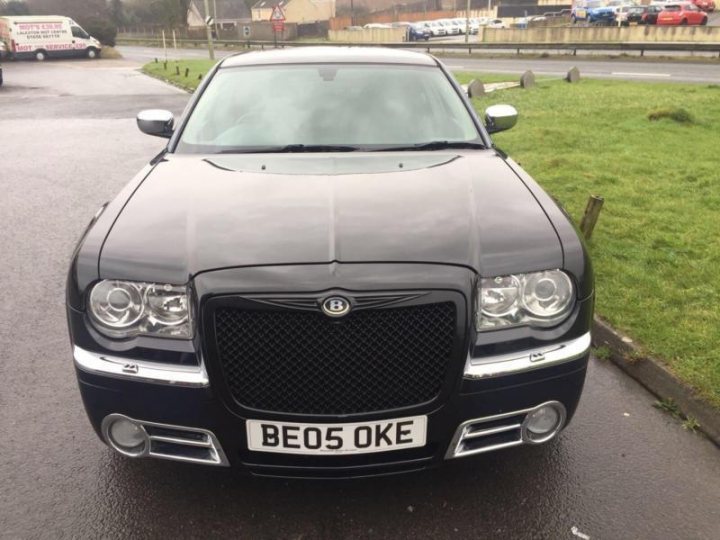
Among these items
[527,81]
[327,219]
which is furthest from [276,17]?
[327,219]

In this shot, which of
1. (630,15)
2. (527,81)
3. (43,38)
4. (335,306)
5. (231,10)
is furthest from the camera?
(231,10)

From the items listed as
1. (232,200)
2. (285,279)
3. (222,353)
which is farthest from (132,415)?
(232,200)

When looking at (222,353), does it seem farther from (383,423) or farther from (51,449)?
(51,449)

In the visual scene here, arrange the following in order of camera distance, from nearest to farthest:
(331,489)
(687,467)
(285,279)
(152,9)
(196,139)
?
(285,279) → (331,489) → (687,467) → (196,139) → (152,9)

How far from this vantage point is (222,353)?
2.16 metres

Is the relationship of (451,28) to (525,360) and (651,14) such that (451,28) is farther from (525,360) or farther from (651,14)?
(525,360)

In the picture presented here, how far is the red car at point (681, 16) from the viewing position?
115 ft

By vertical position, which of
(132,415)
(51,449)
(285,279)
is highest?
(285,279)

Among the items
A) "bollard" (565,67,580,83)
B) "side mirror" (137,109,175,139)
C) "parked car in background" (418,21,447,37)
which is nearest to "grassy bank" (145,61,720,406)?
"bollard" (565,67,580,83)

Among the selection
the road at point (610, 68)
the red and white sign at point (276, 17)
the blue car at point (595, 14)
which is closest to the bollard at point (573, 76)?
the road at point (610, 68)

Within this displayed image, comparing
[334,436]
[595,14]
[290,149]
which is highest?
[595,14]

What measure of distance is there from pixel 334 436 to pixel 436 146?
1.85 meters

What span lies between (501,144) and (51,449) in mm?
8091

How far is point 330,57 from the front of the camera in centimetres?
412
